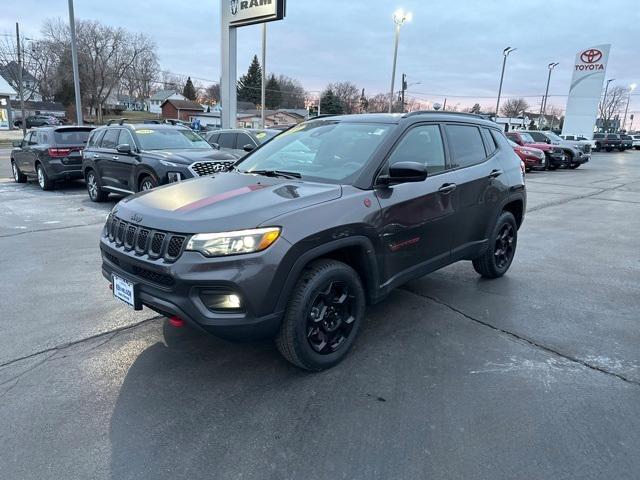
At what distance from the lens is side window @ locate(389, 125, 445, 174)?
3.76 meters

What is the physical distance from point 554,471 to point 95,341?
334cm

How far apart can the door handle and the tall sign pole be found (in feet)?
52.0

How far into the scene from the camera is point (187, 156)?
883cm

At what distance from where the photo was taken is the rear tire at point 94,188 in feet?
33.6

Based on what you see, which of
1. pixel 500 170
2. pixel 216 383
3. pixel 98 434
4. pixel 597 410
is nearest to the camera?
pixel 98 434

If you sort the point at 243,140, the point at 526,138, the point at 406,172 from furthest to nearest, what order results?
1. the point at 526,138
2. the point at 243,140
3. the point at 406,172

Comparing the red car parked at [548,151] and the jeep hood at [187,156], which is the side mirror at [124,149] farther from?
the red car parked at [548,151]

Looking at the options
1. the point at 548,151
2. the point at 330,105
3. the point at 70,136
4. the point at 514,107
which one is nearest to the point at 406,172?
the point at 70,136

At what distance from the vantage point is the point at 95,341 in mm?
3734

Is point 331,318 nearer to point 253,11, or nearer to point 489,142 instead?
point 489,142

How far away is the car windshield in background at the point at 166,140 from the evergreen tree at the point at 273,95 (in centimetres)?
9050

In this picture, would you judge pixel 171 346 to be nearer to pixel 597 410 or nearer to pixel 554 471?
pixel 554 471

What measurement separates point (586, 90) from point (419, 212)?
4382 cm

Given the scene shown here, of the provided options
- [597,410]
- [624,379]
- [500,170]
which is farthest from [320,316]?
[500,170]
